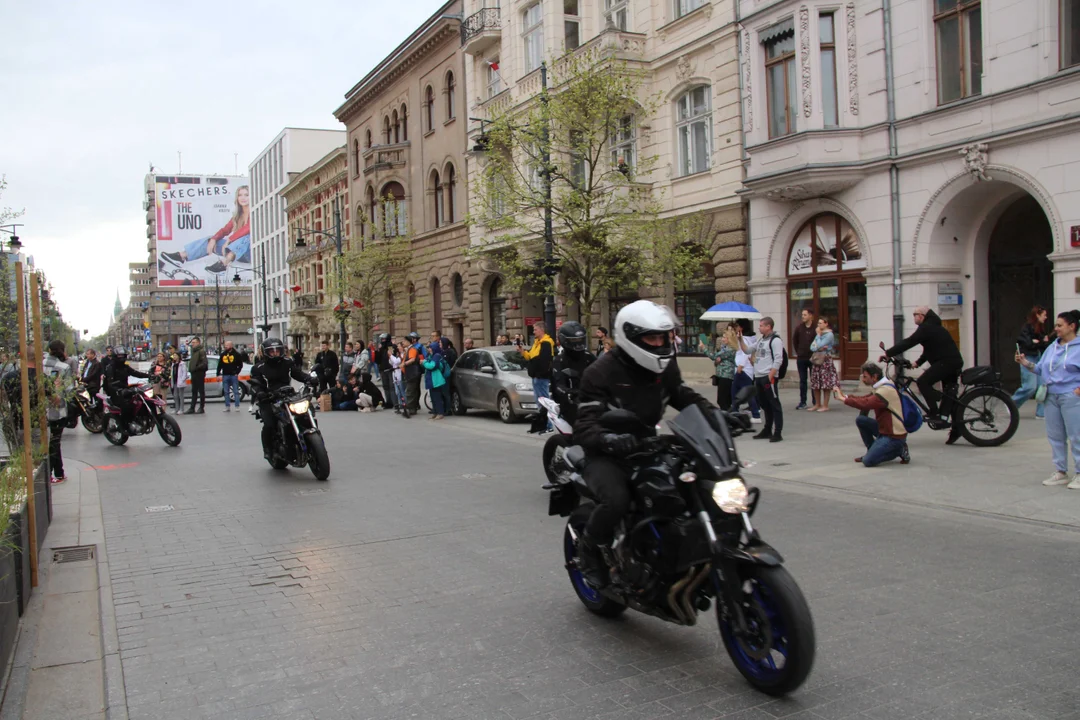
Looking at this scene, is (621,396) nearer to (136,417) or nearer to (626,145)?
(136,417)

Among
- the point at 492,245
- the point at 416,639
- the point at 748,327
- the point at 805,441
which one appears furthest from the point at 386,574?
the point at 492,245

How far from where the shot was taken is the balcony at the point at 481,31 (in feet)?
105

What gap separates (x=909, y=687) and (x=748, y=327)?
60.3 ft

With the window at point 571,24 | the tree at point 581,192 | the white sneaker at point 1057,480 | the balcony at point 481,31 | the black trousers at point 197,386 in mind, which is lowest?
the white sneaker at point 1057,480

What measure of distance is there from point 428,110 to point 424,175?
278cm

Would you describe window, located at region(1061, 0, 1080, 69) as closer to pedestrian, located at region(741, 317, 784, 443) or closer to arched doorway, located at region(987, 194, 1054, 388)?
arched doorway, located at region(987, 194, 1054, 388)

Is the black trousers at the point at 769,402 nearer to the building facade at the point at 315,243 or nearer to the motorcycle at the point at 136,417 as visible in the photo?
the motorcycle at the point at 136,417

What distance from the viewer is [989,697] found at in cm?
386

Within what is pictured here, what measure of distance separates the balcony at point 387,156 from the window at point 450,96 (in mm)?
4629

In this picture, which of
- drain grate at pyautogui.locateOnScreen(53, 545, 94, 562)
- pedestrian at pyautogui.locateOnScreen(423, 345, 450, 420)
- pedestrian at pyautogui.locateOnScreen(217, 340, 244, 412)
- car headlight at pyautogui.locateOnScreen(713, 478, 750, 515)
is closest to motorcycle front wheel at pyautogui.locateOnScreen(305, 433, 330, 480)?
drain grate at pyautogui.locateOnScreen(53, 545, 94, 562)

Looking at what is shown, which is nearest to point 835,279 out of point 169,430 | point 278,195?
point 169,430

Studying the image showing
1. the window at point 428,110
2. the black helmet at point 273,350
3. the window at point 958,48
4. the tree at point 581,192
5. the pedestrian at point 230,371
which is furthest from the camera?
the window at point 428,110

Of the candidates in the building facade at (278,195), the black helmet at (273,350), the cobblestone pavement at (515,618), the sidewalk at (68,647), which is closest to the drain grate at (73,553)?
the sidewalk at (68,647)

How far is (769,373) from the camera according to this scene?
12617 millimetres
